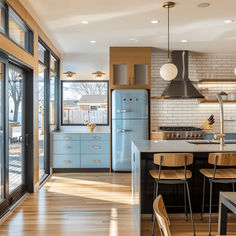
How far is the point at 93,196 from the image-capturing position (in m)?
4.45

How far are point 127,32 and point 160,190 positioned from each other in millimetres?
2952

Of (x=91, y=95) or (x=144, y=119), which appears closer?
(x=144, y=119)

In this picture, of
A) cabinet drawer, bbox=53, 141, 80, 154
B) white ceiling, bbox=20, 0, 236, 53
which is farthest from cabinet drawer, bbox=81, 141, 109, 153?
white ceiling, bbox=20, 0, 236, 53

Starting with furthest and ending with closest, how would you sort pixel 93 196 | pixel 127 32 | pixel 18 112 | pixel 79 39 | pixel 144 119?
1. pixel 144 119
2. pixel 79 39
3. pixel 127 32
4. pixel 93 196
5. pixel 18 112

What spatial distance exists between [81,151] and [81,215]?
8.80 feet

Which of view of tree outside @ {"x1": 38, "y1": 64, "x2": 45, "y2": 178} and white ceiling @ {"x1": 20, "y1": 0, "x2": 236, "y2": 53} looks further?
view of tree outside @ {"x1": 38, "y1": 64, "x2": 45, "y2": 178}

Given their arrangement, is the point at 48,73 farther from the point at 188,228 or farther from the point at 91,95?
the point at 188,228

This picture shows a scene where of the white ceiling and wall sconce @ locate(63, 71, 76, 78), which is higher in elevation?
the white ceiling

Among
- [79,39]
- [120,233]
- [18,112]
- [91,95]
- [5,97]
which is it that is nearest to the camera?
[120,233]

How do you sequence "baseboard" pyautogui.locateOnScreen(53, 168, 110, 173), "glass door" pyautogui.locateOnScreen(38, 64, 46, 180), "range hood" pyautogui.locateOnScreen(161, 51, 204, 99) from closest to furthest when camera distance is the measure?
1. "glass door" pyautogui.locateOnScreen(38, 64, 46, 180)
2. "range hood" pyautogui.locateOnScreen(161, 51, 204, 99)
3. "baseboard" pyautogui.locateOnScreen(53, 168, 110, 173)

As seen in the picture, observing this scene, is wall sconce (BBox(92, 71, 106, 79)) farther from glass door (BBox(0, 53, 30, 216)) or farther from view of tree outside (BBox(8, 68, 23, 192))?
view of tree outside (BBox(8, 68, 23, 192))

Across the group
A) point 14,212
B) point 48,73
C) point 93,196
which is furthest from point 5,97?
point 48,73

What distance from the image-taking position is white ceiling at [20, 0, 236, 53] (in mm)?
3854

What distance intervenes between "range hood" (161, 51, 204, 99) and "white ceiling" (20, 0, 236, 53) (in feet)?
0.89
